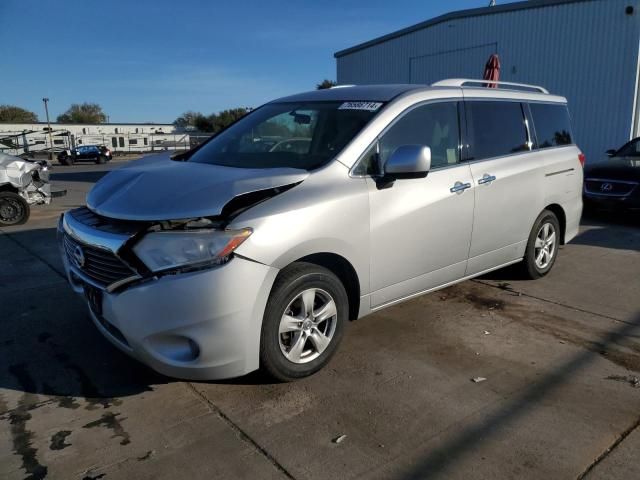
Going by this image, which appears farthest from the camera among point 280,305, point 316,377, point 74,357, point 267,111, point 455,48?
point 455,48

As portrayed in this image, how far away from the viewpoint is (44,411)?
9.93ft

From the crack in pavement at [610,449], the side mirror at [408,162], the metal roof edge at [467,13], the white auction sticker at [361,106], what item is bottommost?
the crack in pavement at [610,449]

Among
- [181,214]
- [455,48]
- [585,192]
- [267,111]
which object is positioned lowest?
[585,192]

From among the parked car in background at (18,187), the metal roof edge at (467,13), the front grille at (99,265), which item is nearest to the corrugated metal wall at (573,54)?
the metal roof edge at (467,13)

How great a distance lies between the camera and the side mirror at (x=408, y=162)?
331cm

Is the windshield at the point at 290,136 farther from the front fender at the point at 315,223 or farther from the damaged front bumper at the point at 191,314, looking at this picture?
the damaged front bumper at the point at 191,314

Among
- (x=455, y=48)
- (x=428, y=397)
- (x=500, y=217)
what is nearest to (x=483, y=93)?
(x=500, y=217)

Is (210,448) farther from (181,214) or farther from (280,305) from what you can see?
(181,214)

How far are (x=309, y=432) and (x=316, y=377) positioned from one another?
616 mm

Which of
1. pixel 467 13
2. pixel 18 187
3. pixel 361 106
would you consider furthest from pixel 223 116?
pixel 361 106

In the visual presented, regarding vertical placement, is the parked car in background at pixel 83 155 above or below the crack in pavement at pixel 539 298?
above

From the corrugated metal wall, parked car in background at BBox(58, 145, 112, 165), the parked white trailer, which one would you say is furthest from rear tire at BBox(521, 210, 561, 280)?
the parked white trailer

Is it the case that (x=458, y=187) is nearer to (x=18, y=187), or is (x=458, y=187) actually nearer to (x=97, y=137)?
(x=18, y=187)

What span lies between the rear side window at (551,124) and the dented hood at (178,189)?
122 inches
